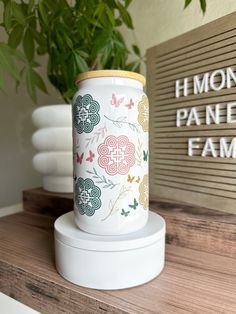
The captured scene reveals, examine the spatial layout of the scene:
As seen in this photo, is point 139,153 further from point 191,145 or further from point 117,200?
point 191,145

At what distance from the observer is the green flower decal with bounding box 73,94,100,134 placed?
37 cm

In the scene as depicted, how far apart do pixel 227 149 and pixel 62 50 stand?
1.52ft

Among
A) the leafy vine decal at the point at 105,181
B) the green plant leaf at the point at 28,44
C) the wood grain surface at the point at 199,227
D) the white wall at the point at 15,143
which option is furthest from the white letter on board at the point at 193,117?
the white wall at the point at 15,143

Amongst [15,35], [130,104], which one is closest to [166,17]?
[15,35]

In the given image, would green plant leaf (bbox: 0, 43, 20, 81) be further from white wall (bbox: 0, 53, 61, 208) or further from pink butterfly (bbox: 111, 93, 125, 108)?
white wall (bbox: 0, 53, 61, 208)

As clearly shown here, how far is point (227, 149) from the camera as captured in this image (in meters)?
0.51

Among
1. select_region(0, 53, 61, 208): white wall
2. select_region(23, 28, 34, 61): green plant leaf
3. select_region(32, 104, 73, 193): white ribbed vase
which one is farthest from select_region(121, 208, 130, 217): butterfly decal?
select_region(0, 53, 61, 208): white wall

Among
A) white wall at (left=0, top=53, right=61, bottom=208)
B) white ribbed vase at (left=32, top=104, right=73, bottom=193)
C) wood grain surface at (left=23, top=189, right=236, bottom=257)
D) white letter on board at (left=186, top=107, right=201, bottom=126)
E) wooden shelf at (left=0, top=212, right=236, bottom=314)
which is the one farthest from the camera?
white wall at (left=0, top=53, right=61, bottom=208)

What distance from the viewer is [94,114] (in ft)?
1.21

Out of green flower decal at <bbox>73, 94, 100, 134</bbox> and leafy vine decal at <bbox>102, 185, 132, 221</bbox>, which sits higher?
green flower decal at <bbox>73, 94, 100, 134</bbox>

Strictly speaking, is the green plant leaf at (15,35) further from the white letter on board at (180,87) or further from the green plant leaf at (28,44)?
the white letter on board at (180,87)

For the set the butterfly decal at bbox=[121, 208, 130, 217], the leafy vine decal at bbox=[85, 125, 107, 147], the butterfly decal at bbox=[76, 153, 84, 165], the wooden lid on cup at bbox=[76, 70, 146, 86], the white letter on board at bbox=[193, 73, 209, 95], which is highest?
the white letter on board at bbox=[193, 73, 209, 95]

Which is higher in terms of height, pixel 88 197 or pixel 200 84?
pixel 200 84

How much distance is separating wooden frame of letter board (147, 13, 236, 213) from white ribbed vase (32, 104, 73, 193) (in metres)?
0.21
